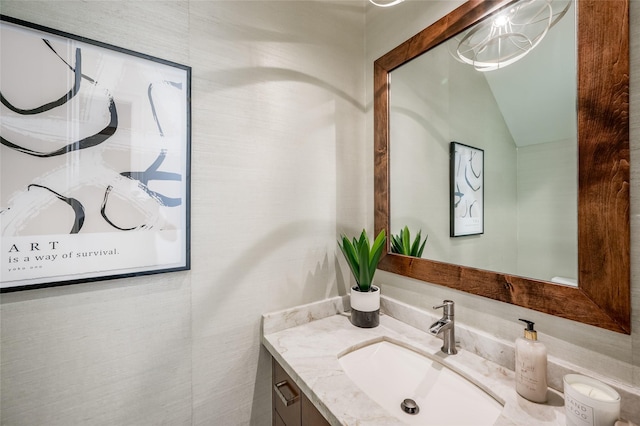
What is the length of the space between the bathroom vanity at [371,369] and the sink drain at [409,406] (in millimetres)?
14

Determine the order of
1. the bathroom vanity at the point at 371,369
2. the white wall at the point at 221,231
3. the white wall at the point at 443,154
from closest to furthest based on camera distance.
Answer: the bathroom vanity at the point at 371,369 < the white wall at the point at 221,231 < the white wall at the point at 443,154

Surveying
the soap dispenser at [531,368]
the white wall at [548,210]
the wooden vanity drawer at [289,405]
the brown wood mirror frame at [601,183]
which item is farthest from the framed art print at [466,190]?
the wooden vanity drawer at [289,405]

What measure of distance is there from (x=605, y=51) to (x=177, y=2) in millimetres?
1205

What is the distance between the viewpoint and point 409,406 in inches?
29.9

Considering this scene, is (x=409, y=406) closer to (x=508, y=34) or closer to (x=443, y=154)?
(x=443, y=154)

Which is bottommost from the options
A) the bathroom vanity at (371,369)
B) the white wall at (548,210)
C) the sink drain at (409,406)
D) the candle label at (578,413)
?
the sink drain at (409,406)

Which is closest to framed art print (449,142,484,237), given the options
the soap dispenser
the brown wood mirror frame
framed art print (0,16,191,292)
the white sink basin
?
the brown wood mirror frame

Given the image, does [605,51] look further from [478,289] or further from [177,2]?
[177,2]

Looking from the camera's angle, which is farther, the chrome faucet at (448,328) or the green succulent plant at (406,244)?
the green succulent plant at (406,244)

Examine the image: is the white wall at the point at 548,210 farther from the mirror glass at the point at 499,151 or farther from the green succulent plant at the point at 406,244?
the green succulent plant at the point at 406,244

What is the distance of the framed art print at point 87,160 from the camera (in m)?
0.69

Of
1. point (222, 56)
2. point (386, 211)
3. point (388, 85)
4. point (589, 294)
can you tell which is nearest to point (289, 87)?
point (222, 56)

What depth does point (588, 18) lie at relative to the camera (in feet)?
2.18

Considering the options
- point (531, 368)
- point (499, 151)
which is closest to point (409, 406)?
point (531, 368)
